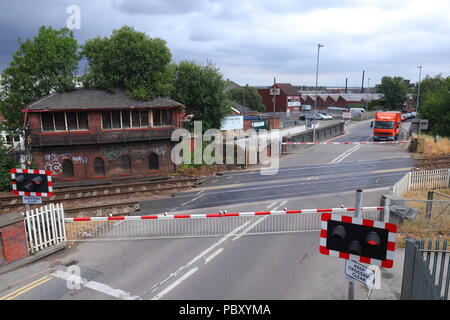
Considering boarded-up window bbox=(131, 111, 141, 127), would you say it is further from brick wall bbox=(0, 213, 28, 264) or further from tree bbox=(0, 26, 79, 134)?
brick wall bbox=(0, 213, 28, 264)

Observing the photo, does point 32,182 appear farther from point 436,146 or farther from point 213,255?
point 436,146

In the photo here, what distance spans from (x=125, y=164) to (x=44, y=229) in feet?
47.0

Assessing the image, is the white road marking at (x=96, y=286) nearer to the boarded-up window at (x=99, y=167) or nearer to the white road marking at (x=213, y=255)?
the white road marking at (x=213, y=255)

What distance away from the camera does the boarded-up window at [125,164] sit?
2505 centimetres

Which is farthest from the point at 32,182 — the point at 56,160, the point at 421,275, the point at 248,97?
the point at 248,97

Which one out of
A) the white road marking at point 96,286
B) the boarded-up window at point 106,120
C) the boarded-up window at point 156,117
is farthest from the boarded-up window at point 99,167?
the white road marking at point 96,286

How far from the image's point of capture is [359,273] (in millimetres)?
5953

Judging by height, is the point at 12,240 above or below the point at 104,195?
above

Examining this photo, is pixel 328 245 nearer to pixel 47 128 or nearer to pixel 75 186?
pixel 75 186

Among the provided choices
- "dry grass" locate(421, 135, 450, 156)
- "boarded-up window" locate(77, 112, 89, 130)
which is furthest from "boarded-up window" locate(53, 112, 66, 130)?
"dry grass" locate(421, 135, 450, 156)

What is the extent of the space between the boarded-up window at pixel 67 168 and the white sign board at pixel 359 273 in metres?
21.9

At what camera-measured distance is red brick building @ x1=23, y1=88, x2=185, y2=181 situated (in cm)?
2283

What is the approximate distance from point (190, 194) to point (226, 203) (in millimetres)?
3272

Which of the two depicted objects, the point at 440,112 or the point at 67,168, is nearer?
the point at 67,168
